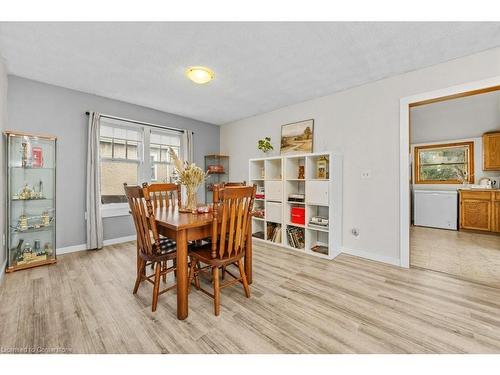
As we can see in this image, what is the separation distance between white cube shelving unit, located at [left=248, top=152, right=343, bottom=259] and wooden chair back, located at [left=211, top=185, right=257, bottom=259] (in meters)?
1.54

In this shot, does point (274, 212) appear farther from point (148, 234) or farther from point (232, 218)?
point (148, 234)

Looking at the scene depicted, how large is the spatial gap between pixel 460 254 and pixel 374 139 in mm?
2146

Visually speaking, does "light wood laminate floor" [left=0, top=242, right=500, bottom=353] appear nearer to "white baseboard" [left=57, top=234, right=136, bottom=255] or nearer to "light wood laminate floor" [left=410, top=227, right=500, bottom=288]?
"light wood laminate floor" [left=410, top=227, right=500, bottom=288]

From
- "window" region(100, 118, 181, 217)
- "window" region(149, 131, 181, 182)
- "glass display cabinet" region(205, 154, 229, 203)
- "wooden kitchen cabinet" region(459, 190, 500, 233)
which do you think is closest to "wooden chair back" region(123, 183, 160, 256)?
"window" region(100, 118, 181, 217)

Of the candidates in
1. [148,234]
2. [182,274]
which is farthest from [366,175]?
[148,234]

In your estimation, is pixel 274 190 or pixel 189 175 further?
pixel 274 190

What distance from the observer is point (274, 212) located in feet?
12.1

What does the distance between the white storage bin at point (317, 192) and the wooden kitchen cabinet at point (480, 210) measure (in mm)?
3724

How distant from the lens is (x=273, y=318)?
1705 mm

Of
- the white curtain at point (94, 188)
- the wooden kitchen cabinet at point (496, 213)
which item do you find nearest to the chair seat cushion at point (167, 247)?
the white curtain at point (94, 188)

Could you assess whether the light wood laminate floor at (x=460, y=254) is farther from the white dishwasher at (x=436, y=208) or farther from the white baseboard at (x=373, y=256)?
the white dishwasher at (x=436, y=208)

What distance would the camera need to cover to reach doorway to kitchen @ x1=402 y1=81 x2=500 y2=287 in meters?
4.04

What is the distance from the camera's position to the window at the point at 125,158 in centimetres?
369
